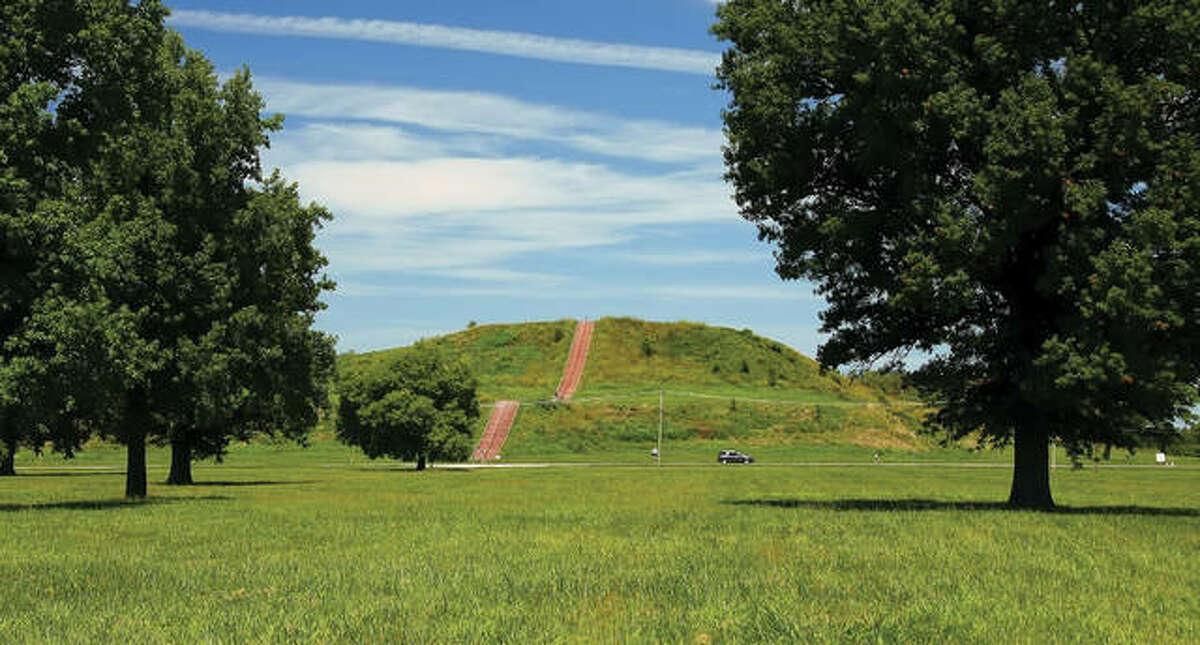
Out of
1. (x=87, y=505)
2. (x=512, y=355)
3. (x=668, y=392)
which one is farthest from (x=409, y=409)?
Result: (x=512, y=355)

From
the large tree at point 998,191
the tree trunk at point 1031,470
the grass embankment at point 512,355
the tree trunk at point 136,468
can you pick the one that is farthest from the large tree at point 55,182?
the grass embankment at point 512,355

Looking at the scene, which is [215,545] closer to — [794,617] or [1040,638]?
[794,617]

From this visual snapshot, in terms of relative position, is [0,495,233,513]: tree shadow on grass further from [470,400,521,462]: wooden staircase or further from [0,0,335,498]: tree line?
[470,400,521,462]: wooden staircase

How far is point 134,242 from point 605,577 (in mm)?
24830

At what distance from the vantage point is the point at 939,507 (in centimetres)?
3069

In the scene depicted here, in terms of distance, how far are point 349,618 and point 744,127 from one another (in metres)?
22.5

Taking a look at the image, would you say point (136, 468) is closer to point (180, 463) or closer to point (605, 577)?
point (180, 463)

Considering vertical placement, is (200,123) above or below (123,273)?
above

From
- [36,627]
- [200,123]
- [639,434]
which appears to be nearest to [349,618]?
[36,627]

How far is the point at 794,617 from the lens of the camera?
33.9ft

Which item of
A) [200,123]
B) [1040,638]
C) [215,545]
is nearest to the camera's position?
[1040,638]

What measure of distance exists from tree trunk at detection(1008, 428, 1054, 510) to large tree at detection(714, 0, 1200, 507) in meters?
0.07

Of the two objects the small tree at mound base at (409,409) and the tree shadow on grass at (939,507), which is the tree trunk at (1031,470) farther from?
the small tree at mound base at (409,409)

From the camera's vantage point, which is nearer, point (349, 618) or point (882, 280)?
point (349, 618)
